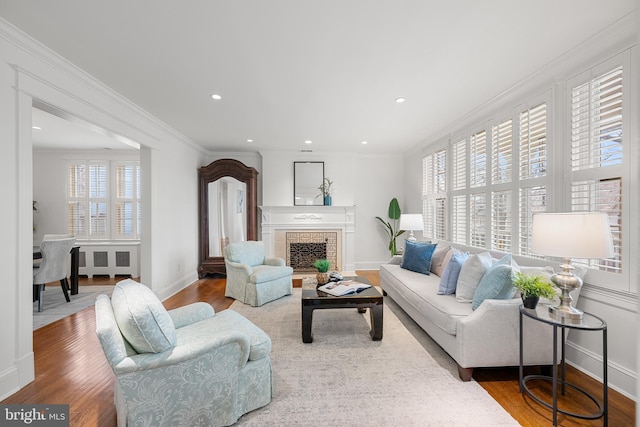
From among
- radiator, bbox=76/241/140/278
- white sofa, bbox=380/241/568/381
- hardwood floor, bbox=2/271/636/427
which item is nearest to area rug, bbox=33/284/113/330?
hardwood floor, bbox=2/271/636/427

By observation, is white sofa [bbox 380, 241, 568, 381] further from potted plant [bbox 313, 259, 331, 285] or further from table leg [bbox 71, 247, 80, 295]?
table leg [bbox 71, 247, 80, 295]

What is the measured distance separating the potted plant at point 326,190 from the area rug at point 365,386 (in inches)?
121

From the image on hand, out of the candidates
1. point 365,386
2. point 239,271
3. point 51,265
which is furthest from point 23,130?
point 365,386

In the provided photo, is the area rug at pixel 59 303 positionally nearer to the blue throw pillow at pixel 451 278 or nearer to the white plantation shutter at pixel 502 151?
the blue throw pillow at pixel 451 278

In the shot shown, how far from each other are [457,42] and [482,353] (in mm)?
2308

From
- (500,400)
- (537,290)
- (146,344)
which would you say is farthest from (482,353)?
→ (146,344)

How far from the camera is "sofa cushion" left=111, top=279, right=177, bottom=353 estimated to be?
137 centimetres

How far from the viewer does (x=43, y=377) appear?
2059 millimetres

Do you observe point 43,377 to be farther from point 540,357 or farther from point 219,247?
point 540,357

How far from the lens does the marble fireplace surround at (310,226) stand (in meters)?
5.47

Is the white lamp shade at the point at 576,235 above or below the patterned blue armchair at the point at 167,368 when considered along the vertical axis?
above

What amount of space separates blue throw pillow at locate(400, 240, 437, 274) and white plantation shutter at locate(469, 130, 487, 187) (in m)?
1.01

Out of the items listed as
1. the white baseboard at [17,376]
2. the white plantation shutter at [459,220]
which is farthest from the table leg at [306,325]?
the white plantation shutter at [459,220]

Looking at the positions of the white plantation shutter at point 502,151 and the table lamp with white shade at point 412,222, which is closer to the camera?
the white plantation shutter at point 502,151
